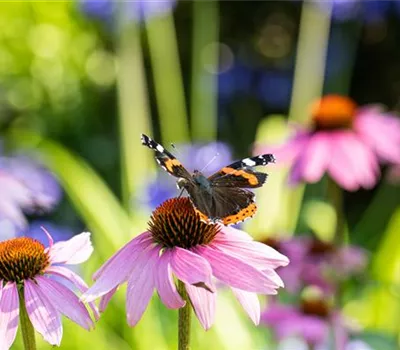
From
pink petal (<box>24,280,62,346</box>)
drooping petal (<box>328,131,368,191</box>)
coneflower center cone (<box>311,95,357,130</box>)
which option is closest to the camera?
→ pink petal (<box>24,280,62,346</box>)

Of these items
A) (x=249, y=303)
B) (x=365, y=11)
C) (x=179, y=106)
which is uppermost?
(x=249, y=303)

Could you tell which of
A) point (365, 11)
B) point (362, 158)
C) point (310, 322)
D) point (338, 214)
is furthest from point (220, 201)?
point (365, 11)

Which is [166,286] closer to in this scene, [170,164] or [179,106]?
[170,164]

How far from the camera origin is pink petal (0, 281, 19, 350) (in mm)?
842

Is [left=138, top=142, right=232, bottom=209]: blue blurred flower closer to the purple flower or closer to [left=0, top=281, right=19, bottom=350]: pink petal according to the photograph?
the purple flower

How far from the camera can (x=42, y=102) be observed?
3.98 meters

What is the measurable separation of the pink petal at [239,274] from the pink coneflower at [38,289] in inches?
5.1

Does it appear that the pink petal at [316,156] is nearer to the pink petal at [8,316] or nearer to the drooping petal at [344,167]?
the drooping petal at [344,167]

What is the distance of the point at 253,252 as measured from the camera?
93 centimetres

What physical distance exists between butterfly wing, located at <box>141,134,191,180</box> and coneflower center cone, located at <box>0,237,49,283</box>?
15 centimetres

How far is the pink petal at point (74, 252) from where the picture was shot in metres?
0.95

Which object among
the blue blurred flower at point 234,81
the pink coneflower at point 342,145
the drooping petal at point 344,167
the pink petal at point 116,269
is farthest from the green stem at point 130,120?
the pink petal at point 116,269

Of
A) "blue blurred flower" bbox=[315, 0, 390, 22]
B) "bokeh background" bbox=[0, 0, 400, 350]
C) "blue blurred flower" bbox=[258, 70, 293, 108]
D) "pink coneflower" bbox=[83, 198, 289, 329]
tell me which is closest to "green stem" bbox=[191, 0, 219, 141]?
"bokeh background" bbox=[0, 0, 400, 350]

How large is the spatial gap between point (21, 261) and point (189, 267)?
0.17 meters
